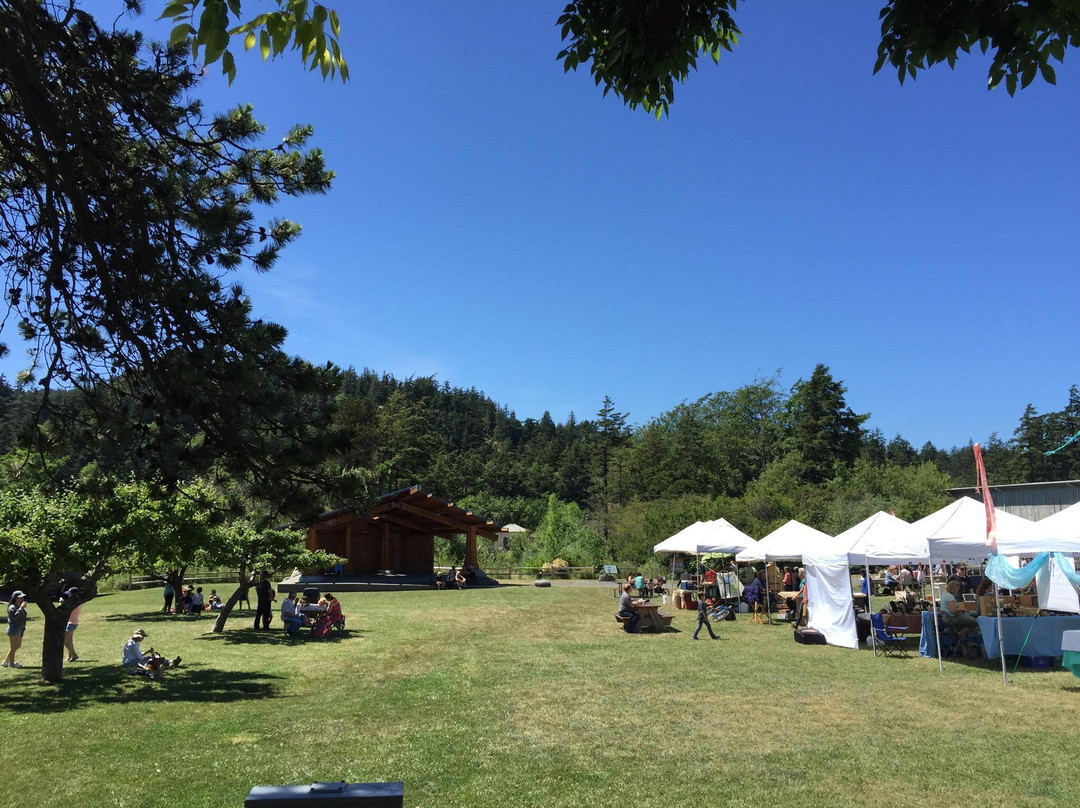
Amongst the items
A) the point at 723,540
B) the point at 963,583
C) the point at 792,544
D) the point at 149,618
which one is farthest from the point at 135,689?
the point at 963,583

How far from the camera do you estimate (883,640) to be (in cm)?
1497

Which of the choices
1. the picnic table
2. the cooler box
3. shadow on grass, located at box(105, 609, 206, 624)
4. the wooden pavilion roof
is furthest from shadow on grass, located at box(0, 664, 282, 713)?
the wooden pavilion roof

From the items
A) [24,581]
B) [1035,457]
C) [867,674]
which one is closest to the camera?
[24,581]

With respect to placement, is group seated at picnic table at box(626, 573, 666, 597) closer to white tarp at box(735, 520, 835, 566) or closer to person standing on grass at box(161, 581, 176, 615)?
white tarp at box(735, 520, 835, 566)

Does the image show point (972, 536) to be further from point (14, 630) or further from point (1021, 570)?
point (14, 630)

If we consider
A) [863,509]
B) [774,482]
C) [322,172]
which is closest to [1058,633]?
[322,172]

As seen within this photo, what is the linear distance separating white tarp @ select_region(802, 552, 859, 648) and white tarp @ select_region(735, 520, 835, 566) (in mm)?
524

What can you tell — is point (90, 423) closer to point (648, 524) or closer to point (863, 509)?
point (648, 524)

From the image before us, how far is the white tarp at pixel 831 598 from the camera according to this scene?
1593 centimetres

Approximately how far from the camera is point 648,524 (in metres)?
40.8

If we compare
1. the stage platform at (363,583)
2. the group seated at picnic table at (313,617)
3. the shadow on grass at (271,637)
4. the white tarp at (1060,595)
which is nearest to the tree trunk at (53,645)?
the shadow on grass at (271,637)

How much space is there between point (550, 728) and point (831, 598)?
10.2m

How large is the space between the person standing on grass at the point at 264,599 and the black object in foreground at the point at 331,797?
53.1 feet

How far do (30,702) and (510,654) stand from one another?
7.88 meters
